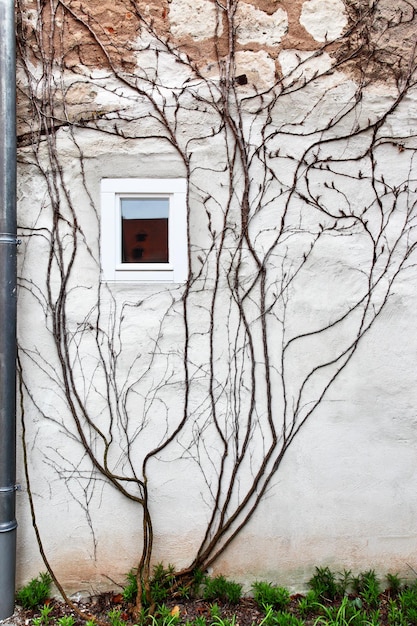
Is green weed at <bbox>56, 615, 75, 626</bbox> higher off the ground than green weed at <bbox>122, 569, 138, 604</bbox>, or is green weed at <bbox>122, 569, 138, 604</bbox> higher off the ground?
green weed at <bbox>122, 569, 138, 604</bbox>

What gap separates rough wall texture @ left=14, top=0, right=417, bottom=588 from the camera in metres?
2.54

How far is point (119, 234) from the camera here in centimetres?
258

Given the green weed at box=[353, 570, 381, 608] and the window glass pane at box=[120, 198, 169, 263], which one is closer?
the green weed at box=[353, 570, 381, 608]

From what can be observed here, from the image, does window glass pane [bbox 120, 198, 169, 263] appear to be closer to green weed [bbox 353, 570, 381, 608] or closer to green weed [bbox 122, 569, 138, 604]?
green weed [bbox 122, 569, 138, 604]

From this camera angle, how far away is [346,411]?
2594 millimetres

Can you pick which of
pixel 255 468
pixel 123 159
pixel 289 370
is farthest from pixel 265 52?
pixel 255 468

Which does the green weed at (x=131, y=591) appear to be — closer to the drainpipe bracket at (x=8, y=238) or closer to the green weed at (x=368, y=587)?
the green weed at (x=368, y=587)

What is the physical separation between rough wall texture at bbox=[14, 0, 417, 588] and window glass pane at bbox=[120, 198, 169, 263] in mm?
141

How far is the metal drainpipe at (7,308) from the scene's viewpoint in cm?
237

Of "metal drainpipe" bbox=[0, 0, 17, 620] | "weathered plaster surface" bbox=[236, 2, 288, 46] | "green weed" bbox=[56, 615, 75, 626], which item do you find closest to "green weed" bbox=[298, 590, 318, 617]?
"green weed" bbox=[56, 615, 75, 626]

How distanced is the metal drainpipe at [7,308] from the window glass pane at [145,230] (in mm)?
541

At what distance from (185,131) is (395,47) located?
1.20 metres

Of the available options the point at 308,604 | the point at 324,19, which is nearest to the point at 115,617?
the point at 308,604

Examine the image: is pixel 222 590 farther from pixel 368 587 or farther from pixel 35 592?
pixel 35 592
